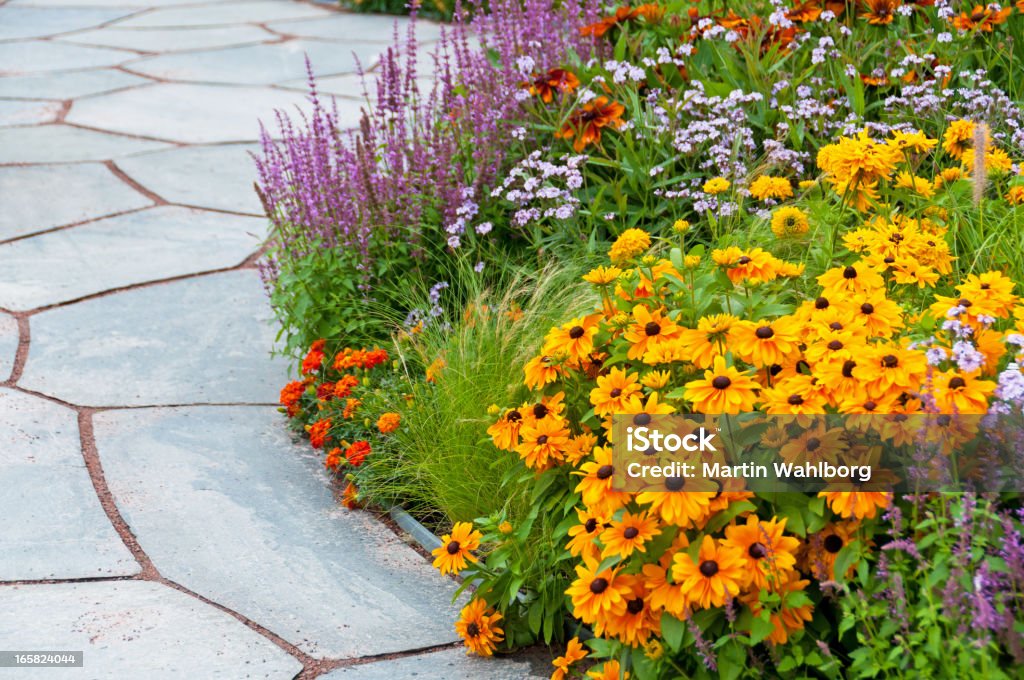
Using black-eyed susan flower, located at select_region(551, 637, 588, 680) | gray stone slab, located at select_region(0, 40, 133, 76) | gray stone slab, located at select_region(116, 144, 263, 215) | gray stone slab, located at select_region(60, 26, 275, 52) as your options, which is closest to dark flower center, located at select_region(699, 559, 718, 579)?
black-eyed susan flower, located at select_region(551, 637, 588, 680)

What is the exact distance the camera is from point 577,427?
227cm

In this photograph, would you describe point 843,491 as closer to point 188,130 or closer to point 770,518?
point 770,518

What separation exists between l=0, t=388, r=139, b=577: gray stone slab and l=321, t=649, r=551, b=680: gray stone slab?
0.60 metres

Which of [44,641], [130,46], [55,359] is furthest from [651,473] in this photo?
[130,46]

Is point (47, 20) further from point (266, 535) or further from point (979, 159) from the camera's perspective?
point (979, 159)

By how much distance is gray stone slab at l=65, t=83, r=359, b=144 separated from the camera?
566 cm

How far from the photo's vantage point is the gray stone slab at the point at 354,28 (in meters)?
7.93

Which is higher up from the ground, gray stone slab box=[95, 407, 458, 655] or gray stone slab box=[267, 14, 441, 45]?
gray stone slab box=[267, 14, 441, 45]

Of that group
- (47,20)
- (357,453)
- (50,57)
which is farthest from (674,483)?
(47,20)

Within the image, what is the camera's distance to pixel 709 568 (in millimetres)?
1761

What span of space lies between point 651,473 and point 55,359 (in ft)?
7.12

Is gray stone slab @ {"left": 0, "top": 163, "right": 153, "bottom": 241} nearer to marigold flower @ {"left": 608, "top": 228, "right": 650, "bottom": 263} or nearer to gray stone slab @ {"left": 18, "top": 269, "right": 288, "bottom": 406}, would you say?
gray stone slab @ {"left": 18, "top": 269, "right": 288, "bottom": 406}

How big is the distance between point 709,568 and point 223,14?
8.38 metres

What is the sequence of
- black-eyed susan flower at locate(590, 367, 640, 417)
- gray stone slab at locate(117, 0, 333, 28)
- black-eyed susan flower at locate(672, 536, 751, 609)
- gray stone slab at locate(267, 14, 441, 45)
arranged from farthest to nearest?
gray stone slab at locate(117, 0, 333, 28) → gray stone slab at locate(267, 14, 441, 45) → black-eyed susan flower at locate(590, 367, 640, 417) → black-eyed susan flower at locate(672, 536, 751, 609)
